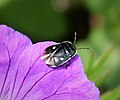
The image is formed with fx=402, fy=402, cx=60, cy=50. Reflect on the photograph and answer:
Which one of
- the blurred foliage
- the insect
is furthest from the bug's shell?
the blurred foliage

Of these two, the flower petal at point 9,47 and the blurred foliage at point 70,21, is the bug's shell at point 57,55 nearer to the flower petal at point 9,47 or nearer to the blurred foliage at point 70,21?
Answer: the flower petal at point 9,47

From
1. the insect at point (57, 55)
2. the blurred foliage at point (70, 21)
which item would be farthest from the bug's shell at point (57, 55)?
the blurred foliage at point (70, 21)

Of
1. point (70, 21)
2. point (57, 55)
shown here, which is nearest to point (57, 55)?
point (57, 55)

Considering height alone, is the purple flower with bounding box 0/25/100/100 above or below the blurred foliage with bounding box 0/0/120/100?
above

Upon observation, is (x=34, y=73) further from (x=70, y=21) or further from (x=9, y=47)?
(x=70, y=21)

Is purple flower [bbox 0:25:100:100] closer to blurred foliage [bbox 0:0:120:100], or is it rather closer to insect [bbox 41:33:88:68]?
insect [bbox 41:33:88:68]

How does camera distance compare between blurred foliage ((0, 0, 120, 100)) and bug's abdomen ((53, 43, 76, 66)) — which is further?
blurred foliage ((0, 0, 120, 100))
